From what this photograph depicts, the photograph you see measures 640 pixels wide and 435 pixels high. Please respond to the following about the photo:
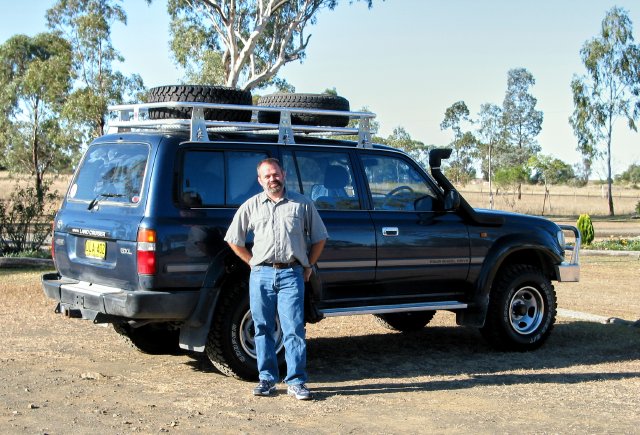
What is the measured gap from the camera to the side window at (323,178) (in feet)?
26.5

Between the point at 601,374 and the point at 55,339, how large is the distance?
→ 5.17 m

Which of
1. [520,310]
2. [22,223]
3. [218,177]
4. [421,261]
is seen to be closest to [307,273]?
[218,177]

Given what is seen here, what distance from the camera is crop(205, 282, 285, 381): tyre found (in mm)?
7391

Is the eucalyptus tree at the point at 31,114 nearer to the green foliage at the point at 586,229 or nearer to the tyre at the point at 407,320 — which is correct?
the green foliage at the point at 586,229

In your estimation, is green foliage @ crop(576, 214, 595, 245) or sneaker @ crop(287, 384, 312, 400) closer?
sneaker @ crop(287, 384, 312, 400)

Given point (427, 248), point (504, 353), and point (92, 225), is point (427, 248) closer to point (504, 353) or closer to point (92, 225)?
point (504, 353)

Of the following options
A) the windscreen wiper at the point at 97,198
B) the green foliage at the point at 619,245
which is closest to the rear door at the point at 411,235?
the windscreen wiper at the point at 97,198

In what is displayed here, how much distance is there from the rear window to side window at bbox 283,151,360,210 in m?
1.25

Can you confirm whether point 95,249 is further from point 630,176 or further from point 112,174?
point 630,176

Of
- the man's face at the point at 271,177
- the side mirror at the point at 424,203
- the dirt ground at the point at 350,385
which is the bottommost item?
the dirt ground at the point at 350,385

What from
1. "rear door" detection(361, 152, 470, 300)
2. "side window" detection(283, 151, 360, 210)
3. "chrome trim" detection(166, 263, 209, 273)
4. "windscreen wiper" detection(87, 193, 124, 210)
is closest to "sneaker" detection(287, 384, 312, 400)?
"chrome trim" detection(166, 263, 209, 273)

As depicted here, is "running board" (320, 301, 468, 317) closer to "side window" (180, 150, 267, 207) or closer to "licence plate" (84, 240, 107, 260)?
"side window" (180, 150, 267, 207)

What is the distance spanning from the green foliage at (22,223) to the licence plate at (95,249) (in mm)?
10548

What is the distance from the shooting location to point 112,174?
7.83m
